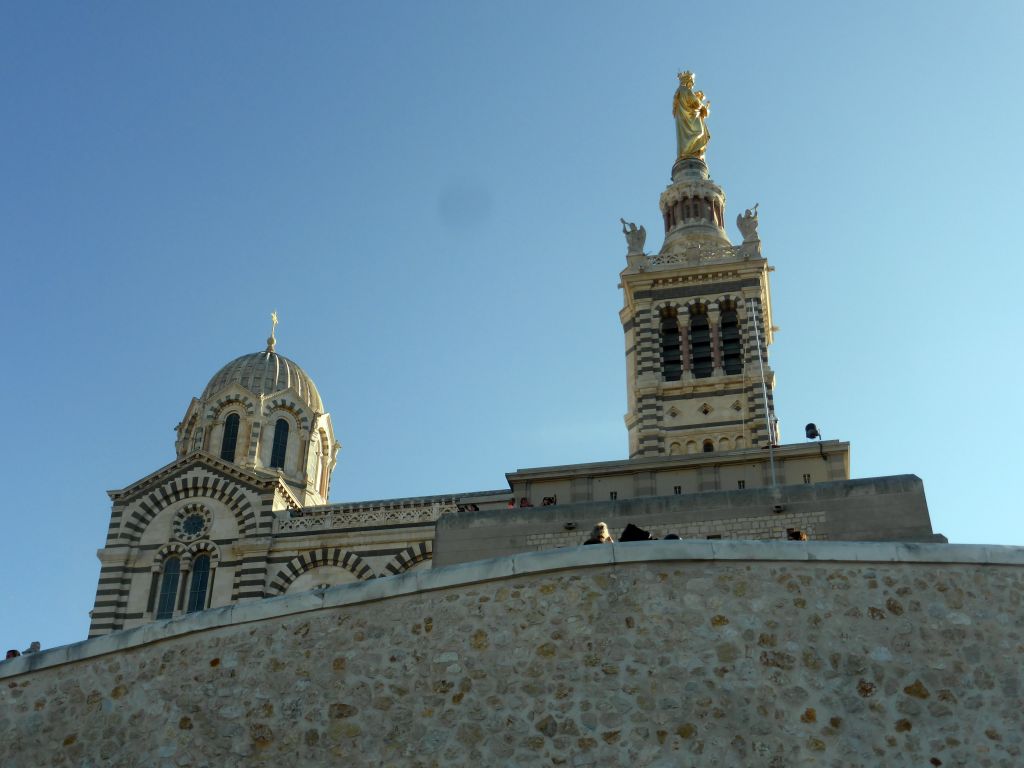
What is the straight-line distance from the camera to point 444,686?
9.29 metres

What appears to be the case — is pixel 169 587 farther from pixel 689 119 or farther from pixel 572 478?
pixel 689 119

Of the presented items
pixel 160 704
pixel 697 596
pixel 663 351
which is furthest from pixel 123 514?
pixel 697 596

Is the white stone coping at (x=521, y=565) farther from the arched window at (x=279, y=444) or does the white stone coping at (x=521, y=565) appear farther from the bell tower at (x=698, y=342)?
the arched window at (x=279, y=444)

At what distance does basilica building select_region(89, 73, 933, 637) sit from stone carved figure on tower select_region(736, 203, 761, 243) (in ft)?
0.18

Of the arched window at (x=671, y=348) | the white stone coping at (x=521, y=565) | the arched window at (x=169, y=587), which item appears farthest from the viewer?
the arched window at (x=671, y=348)

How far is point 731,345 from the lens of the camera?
3291 cm

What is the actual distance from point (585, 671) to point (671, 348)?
970 inches

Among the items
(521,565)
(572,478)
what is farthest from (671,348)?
(521,565)

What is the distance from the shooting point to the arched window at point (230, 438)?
33000 mm

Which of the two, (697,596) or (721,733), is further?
(697,596)

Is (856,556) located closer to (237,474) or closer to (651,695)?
(651,695)

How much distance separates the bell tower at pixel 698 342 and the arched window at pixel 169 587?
11314mm

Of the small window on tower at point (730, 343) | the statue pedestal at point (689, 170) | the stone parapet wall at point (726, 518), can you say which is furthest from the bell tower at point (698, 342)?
the stone parapet wall at point (726, 518)

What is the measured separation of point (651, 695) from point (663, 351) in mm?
24592
